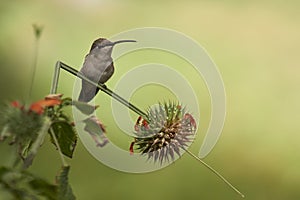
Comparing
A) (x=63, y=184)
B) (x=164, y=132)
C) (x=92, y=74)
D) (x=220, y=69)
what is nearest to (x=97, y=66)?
(x=92, y=74)

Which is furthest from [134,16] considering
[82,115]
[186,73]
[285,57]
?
[82,115]

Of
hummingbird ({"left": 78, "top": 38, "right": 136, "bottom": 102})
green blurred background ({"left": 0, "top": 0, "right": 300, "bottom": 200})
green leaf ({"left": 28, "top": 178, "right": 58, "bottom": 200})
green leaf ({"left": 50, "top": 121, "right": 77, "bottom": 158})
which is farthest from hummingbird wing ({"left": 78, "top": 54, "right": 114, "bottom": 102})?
green blurred background ({"left": 0, "top": 0, "right": 300, "bottom": 200})

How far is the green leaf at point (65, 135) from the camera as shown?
412mm

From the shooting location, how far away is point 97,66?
0.74 metres

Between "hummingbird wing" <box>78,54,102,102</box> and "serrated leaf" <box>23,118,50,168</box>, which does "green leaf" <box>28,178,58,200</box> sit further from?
"hummingbird wing" <box>78,54,102,102</box>

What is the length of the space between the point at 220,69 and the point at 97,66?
0.91m

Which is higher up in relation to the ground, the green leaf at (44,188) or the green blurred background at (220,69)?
the green blurred background at (220,69)

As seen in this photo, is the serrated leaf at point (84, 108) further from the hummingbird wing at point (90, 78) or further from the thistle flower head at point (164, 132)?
the hummingbird wing at point (90, 78)

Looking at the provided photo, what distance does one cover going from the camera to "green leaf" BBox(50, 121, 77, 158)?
0.41 m

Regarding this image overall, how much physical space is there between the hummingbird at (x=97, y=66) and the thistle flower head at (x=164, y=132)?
0.37 ft

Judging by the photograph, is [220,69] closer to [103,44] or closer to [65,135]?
[103,44]

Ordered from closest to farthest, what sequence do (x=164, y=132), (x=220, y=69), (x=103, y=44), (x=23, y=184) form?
(x=23, y=184) < (x=164, y=132) < (x=103, y=44) < (x=220, y=69)

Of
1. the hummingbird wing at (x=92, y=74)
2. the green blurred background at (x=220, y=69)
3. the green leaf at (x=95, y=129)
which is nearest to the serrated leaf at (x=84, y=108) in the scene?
the green leaf at (x=95, y=129)

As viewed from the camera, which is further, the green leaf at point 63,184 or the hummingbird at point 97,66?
the hummingbird at point 97,66
